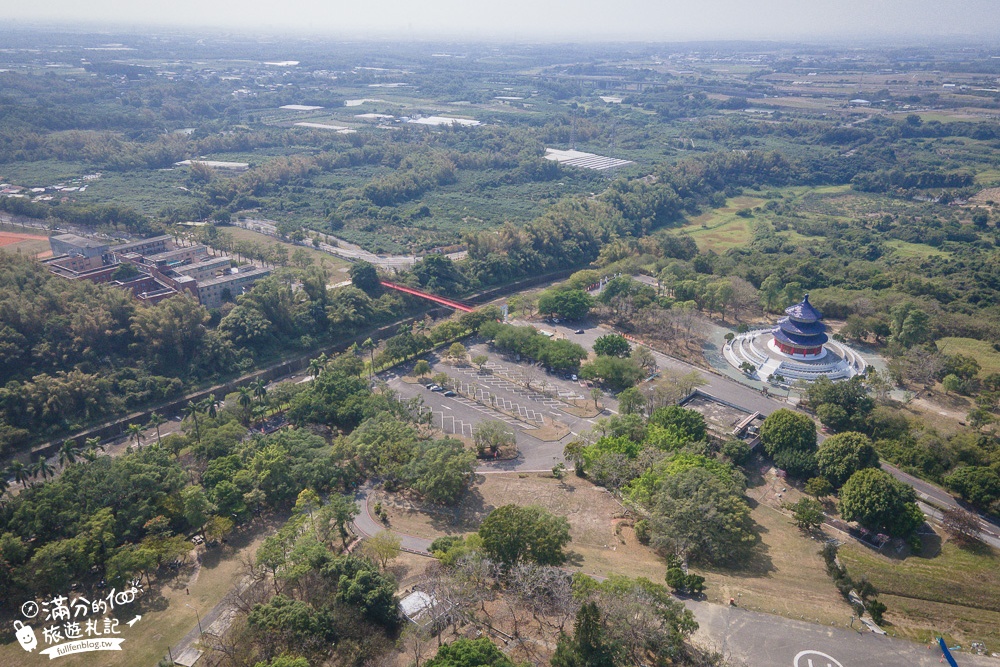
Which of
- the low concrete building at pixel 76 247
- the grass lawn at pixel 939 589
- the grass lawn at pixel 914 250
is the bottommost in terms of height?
the grass lawn at pixel 939 589

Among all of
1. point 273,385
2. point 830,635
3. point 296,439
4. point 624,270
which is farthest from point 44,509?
point 624,270

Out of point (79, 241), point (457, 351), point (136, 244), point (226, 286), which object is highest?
point (79, 241)

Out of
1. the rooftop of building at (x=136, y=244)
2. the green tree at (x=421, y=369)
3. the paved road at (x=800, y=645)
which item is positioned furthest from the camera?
the rooftop of building at (x=136, y=244)

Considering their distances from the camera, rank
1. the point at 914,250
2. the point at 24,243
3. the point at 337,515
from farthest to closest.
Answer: the point at 914,250 < the point at 24,243 < the point at 337,515

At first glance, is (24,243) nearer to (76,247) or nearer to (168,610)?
(76,247)

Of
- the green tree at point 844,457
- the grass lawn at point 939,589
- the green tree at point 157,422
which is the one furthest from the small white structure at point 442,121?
the grass lawn at point 939,589

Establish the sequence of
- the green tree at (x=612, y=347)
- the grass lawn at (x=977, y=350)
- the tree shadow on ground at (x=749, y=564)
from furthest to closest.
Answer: the green tree at (x=612, y=347)
the grass lawn at (x=977, y=350)
the tree shadow on ground at (x=749, y=564)

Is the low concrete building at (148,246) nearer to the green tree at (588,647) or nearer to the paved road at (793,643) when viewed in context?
the green tree at (588,647)

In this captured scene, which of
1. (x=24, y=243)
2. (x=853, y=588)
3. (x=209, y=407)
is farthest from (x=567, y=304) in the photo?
(x=24, y=243)
